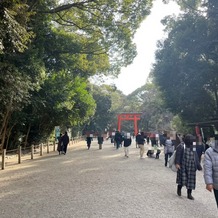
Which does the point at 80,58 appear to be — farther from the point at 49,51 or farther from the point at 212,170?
the point at 212,170

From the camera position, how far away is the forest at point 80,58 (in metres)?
10.8

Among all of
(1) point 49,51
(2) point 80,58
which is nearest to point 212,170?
(1) point 49,51

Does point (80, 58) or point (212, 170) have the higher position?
point (80, 58)

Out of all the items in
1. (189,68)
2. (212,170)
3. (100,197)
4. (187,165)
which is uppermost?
(189,68)

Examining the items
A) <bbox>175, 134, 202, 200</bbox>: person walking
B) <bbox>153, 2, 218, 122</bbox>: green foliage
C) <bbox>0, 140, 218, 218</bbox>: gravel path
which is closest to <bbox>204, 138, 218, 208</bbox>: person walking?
<bbox>0, 140, 218, 218</bbox>: gravel path

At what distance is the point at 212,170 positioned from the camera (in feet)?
13.9

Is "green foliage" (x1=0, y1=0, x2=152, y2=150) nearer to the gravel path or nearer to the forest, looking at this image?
the forest

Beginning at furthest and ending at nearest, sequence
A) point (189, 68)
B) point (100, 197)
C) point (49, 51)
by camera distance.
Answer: point (189, 68), point (49, 51), point (100, 197)

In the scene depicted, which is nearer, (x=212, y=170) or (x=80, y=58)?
(x=212, y=170)

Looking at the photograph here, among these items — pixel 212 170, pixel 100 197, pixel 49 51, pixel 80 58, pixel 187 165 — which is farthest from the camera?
pixel 80 58

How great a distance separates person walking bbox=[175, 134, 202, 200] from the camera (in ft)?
20.6

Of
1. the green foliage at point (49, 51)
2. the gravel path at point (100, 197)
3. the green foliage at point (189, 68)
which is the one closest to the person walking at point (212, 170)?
the gravel path at point (100, 197)

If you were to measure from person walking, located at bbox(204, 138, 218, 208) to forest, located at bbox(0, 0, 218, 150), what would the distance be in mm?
6147

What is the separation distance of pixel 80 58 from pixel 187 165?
46.6ft
